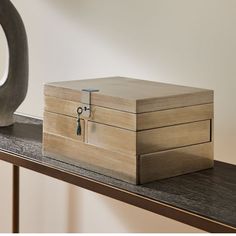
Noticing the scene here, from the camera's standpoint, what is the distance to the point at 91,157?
2.90 ft

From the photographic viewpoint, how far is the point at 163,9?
3.67 feet

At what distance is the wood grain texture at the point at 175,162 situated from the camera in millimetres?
821

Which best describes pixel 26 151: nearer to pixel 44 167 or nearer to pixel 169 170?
pixel 44 167

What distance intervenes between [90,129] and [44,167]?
104mm

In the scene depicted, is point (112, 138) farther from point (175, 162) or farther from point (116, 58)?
point (116, 58)

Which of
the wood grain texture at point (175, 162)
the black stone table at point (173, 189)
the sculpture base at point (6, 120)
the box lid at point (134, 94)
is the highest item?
the box lid at point (134, 94)

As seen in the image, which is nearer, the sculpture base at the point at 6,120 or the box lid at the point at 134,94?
the box lid at the point at 134,94

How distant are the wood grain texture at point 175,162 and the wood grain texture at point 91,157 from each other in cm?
2

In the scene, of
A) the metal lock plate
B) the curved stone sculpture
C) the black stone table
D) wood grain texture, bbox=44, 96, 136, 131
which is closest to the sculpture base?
the curved stone sculpture

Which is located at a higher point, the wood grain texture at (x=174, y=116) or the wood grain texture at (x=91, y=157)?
the wood grain texture at (x=174, y=116)

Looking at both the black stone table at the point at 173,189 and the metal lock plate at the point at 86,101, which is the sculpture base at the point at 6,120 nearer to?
the black stone table at the point at 173,189

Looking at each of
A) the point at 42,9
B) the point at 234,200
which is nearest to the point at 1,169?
the point at 42,9

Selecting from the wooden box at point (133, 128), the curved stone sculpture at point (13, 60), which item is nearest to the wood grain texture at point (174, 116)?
the wooden box at point (133, 128)

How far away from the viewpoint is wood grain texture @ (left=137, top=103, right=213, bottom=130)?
0.81 m
